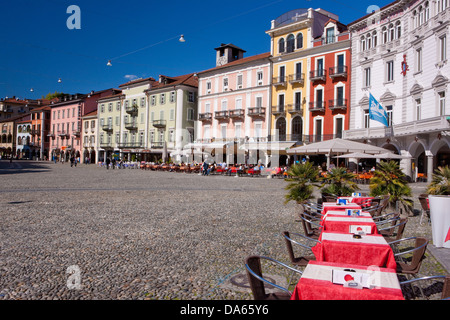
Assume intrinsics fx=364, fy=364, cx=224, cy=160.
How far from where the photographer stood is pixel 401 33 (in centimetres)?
2630

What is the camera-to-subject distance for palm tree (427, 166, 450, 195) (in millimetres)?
7183

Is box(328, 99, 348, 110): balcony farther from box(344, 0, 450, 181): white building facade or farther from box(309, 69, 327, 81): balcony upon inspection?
box(309, 69, 327, 81): balcony

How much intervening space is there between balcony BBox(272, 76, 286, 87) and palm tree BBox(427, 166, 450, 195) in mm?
31466

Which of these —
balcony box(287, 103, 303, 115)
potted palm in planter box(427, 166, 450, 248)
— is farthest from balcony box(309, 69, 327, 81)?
potted palm in planter box(427, 166, 450, 248)

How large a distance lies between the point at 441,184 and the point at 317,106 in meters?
28.6

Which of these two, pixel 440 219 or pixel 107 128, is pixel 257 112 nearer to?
pixel 107 128

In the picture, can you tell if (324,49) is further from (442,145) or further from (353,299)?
(353,299)

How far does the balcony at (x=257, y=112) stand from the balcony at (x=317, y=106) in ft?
18.9

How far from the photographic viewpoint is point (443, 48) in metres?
21.8

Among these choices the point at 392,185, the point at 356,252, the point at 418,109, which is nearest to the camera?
the point at 356,252

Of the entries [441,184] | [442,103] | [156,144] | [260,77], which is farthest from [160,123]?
[441,184]

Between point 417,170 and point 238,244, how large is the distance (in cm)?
2438
